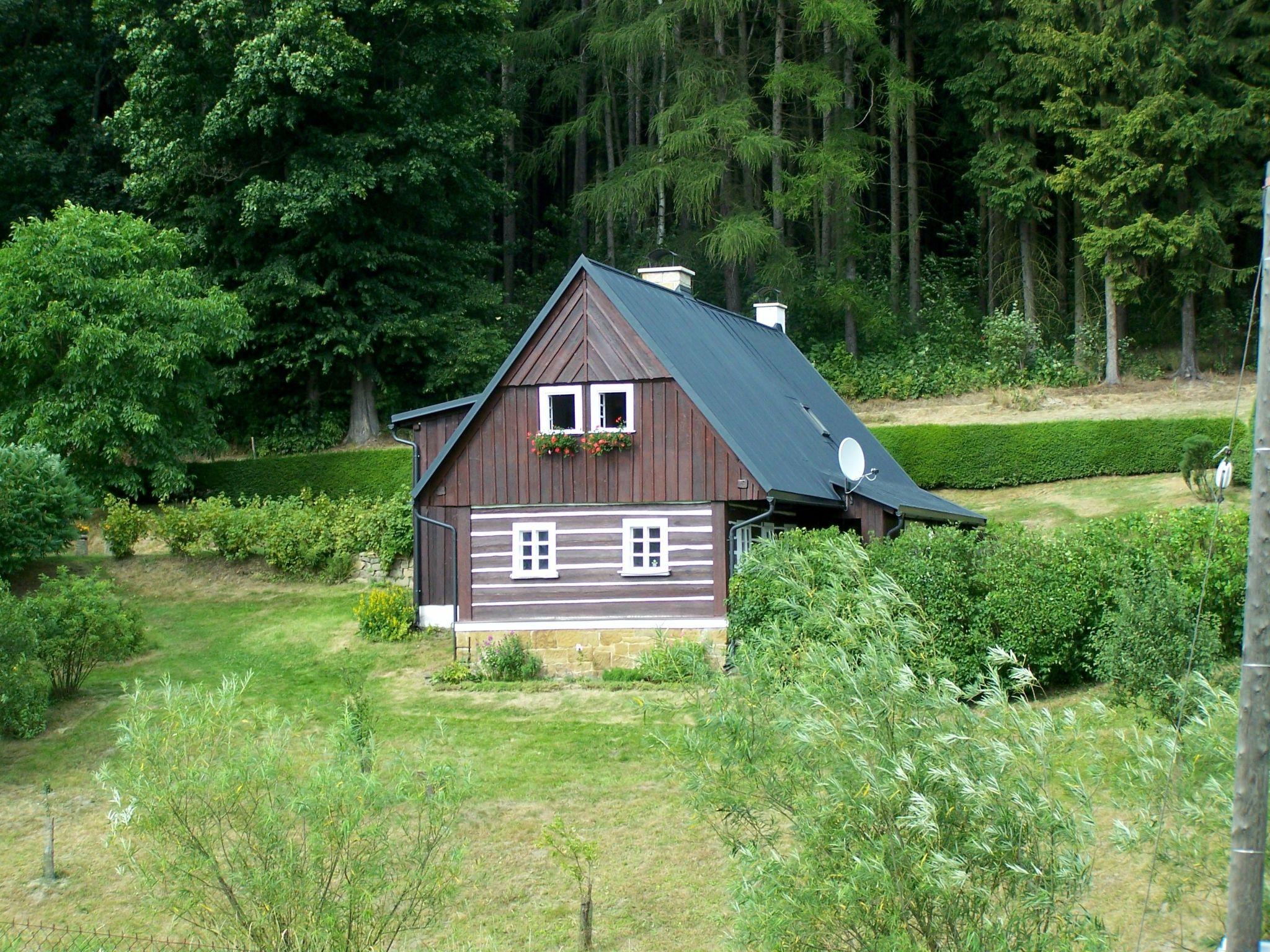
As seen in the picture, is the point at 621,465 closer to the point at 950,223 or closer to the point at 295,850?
the point at 295,850

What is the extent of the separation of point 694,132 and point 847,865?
30749 millimetres

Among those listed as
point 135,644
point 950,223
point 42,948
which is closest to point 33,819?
point 42,948

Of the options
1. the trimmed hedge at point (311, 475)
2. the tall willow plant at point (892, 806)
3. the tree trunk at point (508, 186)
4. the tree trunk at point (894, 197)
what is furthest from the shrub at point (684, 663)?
the tree trunk at point (508, 186)


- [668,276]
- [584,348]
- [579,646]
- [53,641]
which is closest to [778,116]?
[668,276]

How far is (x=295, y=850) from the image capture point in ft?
31.0

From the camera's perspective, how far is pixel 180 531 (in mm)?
28469

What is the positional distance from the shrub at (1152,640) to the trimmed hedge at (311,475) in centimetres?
1921

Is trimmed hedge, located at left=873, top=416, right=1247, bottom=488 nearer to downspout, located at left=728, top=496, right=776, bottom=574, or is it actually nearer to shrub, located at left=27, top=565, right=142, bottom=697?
downspout, located at left=728, top=496, right=776, bottom=574

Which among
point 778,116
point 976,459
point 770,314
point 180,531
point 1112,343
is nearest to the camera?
point 180,531

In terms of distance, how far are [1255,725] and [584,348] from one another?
48.7 ft

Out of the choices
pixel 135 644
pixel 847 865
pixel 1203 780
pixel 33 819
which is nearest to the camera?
pixel 847 865

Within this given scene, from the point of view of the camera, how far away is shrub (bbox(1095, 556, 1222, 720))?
558 inches

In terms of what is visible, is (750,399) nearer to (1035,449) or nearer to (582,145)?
(1035,449)

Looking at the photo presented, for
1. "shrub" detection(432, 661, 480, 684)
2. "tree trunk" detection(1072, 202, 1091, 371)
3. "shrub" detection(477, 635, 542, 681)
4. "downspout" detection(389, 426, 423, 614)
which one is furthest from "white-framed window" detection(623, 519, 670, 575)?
"tree trunk" detection(1072, 202, 1091, 371)
